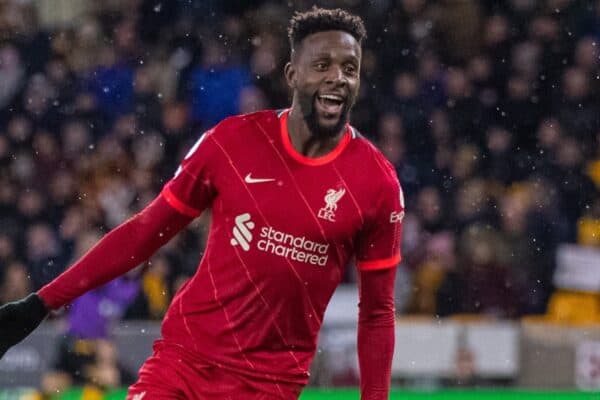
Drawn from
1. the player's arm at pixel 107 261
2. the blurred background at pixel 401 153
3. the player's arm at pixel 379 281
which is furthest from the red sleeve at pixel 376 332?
the blurred background at pixel 401 153

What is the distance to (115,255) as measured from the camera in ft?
13.8

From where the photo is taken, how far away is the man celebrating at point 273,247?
4.16m

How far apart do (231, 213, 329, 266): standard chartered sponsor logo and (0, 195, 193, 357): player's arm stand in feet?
0.62

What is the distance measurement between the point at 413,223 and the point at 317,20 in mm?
6640

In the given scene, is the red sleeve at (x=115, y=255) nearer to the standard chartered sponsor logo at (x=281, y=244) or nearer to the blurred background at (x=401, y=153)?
the standard chartered sponsor logo at (x=281, y=244)

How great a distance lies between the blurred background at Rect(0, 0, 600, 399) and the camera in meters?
9.84

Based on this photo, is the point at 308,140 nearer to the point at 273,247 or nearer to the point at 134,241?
the point at 273,247

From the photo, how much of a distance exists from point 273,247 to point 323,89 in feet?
1.62

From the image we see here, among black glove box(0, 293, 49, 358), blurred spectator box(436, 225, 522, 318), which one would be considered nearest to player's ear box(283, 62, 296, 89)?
black glove box(0, 293, 49, 358)

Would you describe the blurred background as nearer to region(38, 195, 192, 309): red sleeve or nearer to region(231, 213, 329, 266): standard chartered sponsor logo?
region(38, 195, 192, 309): red sleeve

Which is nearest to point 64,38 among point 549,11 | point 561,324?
point 549,11

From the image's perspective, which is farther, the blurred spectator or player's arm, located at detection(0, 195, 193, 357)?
the blurred spectator

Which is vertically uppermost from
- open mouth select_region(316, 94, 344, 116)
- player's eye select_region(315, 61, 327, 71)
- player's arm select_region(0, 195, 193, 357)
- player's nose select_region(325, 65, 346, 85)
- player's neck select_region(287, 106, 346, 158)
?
player's eye select_region(315, 61, 327, 71)

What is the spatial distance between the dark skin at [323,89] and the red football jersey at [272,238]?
5 centimetres
